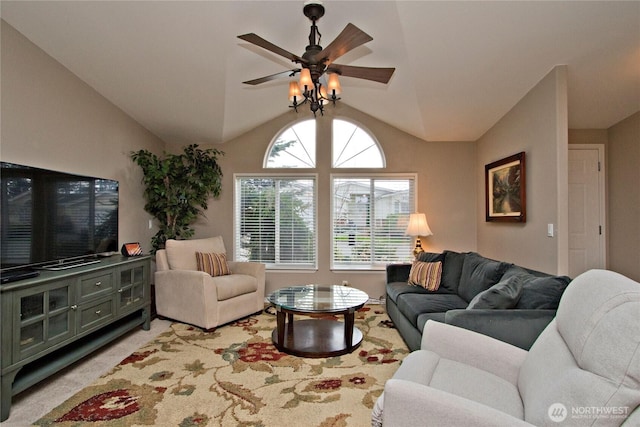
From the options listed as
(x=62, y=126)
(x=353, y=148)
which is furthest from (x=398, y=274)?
(x=62, y=126)

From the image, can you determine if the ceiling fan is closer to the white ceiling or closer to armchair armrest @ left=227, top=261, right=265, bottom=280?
the white ceiling

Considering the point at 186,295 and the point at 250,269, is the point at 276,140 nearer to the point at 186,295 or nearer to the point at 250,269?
the point at 250,269

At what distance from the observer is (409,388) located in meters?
1.14

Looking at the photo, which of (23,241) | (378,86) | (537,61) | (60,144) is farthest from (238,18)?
(537,61)

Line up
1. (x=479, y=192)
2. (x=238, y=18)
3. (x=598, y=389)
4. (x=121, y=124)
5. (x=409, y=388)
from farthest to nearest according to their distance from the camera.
Result: (x=479, y=192) < (x=121, y=124) < (x=238, y=18) < (x=409, y=388) < (x=598, y=389)

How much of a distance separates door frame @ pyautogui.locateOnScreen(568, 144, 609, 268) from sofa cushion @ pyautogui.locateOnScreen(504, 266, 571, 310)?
236cm

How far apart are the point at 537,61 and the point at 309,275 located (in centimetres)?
360

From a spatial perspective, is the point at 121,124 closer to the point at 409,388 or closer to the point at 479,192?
the point at 409,388

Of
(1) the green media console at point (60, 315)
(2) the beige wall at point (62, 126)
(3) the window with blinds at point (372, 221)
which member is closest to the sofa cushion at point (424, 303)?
(3) the window with blinds at point (372, 221)

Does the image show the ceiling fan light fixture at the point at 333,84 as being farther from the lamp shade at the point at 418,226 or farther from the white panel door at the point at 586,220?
the white panel door at the point at 586,220

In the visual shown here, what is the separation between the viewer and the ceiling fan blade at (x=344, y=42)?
2053 millimetres

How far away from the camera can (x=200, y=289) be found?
3.35 meters

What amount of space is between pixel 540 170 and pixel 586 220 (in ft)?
4.43

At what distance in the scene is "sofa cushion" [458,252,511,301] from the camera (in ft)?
8.96
